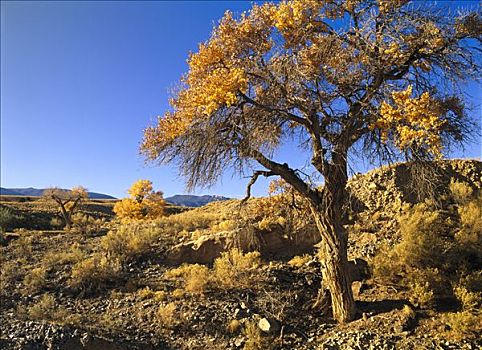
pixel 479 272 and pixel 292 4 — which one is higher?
pixel 292 4

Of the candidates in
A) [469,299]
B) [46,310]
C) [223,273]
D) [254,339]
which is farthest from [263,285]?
[46,310]

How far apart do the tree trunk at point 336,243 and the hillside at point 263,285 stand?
0.45m

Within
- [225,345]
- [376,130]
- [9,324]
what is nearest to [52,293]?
[9,324]

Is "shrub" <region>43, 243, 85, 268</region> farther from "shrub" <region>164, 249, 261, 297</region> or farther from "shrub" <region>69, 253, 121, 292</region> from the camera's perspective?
"shrub" <region>164, 249, 261, 297</region>

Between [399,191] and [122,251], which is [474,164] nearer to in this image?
[399,191]

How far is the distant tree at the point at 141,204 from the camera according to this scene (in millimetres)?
31891

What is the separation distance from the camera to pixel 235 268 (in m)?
12.0

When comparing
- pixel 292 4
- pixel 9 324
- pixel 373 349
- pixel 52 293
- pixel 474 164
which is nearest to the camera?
pixel 373 349

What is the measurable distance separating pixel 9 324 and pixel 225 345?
570 cm

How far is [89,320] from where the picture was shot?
1005 centimetres

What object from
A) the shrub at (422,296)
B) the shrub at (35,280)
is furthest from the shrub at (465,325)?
the shrub at (35,280)

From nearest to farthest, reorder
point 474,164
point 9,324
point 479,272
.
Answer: point 479,272 → point 9,324 → point 474,164

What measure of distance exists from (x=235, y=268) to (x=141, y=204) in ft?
72.8

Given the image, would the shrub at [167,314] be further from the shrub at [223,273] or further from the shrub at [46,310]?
the shrub at [46,310]
